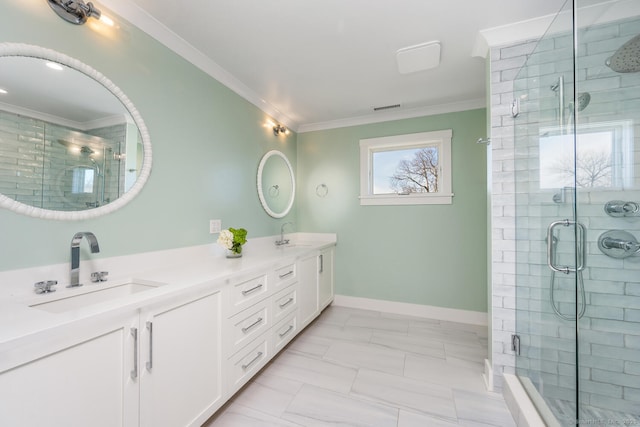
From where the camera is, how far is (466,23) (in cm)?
171

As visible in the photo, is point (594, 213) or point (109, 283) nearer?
point (109, 283)

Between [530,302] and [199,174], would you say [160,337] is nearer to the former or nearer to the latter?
[199,174]

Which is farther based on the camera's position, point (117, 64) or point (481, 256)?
point (481, 256)

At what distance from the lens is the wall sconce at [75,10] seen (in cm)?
125

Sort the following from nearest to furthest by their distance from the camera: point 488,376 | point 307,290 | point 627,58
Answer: point 627,58, point 488,376, point 307,290

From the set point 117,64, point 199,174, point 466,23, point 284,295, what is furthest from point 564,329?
point 117,64

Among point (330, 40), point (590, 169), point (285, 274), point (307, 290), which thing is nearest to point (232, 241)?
point (285, 274)

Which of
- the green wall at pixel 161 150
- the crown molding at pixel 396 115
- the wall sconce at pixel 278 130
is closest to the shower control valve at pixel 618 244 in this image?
the crown molding at pixel 396 115

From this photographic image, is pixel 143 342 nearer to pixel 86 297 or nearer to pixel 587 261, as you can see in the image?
pixel 86 297

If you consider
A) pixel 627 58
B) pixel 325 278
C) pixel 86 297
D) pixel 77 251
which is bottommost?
pixel 325 278

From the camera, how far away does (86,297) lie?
4.07ft

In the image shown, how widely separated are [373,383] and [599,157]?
6.42ft

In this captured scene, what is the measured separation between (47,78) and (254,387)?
2.09 meters

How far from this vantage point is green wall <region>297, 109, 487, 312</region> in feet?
9.31
